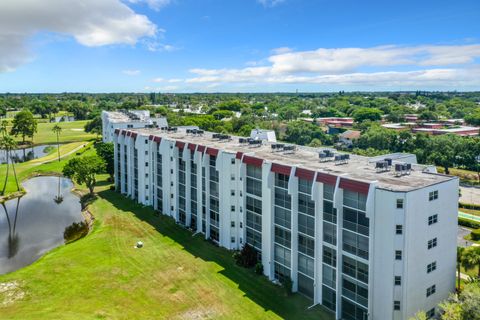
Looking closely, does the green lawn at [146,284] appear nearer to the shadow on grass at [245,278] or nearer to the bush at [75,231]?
the shadow on grass at [245,278]

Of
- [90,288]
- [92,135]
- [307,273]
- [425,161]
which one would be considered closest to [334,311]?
[307,273]

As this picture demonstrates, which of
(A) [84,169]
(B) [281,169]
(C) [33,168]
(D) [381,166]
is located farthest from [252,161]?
(C) [33,168]

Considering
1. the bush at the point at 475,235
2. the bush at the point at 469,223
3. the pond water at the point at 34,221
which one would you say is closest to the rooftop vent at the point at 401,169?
the bush at the point at 475,235

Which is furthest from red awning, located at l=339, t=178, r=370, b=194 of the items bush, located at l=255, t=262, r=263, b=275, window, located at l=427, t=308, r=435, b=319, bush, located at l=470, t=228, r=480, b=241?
bush, located at l=470, t=228, r=480, b=241

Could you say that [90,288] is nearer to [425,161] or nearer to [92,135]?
[425,161]

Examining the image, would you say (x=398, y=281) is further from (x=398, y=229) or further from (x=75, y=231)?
(x=75, y=231)

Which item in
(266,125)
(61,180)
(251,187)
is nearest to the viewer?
(251,187)

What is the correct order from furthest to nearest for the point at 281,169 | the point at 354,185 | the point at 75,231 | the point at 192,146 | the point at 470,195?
the point at 470,195, the point at 75,231, the point at 192,146, the point at 281,169, the point at 354,185
